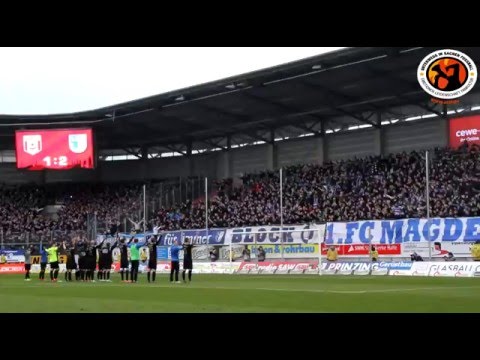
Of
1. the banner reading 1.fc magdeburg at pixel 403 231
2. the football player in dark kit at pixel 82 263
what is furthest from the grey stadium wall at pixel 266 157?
the football player in dark kit at pixel 82 263

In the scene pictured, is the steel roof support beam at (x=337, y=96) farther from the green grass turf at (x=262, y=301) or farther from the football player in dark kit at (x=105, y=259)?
the green grass turf at (x=262, y=301)

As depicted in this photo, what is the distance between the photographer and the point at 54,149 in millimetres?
65125

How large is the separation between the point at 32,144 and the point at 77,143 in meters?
4.03

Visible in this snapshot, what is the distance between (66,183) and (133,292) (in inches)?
2081

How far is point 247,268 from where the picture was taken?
4422 centimetres

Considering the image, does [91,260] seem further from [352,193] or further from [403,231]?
[352,193]

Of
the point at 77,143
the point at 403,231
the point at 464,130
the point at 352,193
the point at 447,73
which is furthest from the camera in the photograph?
the point at 77,143

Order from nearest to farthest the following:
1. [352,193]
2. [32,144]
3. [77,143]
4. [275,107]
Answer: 1. [352,193]
2. [275,107]
3. [77,143]
4. [32,144]

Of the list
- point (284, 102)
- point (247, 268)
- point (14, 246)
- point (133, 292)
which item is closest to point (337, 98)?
point (284, 102)

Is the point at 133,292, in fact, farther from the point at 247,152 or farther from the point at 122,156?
the point at 122,156

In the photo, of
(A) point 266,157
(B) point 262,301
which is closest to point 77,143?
(A) point 266,157

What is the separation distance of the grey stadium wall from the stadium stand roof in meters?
0.87

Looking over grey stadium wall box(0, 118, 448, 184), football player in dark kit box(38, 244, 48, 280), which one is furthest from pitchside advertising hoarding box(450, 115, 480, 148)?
football player in dark kit box(38, 244, 48, 280)

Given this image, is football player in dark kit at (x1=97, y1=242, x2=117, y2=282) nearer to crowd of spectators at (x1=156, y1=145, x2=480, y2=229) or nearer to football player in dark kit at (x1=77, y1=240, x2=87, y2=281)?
football player in dark kit at (x1=77, y1=240, x2=87, y2=281)
